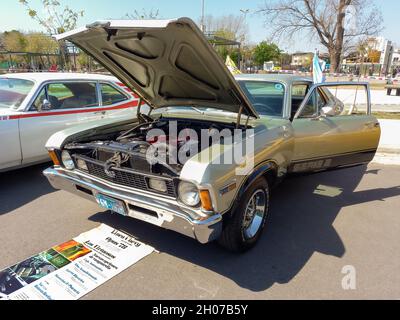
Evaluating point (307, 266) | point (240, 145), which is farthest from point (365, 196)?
point (240, 145)

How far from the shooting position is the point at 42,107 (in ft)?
15.2

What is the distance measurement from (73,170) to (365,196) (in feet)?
12.8

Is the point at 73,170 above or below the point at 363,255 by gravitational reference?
above

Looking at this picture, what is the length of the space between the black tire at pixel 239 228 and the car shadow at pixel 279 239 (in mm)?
137

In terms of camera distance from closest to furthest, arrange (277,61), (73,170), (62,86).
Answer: (73,170) < (62,86) < (277,61)

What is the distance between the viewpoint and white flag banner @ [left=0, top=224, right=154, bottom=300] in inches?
95.0

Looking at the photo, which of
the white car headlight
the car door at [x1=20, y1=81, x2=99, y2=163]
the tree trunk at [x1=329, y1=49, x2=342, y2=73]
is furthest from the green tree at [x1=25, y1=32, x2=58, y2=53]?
the white car headlight

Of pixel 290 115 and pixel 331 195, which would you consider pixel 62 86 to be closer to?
pixel 290 115

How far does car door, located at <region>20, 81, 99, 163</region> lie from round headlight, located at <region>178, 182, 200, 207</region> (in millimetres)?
3170

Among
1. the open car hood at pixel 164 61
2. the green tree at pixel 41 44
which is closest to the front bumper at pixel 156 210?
the open car hood at pixel 164 61

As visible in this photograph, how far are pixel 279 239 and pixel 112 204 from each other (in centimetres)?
174

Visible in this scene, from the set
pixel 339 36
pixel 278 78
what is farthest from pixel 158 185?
pixel 339 36
